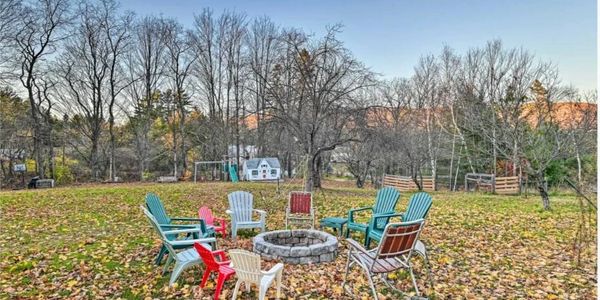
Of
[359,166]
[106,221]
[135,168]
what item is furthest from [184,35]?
[106,221]

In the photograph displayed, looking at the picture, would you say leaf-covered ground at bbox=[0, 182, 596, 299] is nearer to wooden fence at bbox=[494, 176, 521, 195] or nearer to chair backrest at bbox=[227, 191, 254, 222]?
chair backrest at bbox=[227, 191, 254, 222]

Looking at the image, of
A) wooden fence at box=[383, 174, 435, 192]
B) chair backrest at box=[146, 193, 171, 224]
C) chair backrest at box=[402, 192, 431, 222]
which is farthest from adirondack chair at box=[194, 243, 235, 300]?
wooden fence at box=[383, 174, 435, 192]

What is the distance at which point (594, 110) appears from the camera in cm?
1246

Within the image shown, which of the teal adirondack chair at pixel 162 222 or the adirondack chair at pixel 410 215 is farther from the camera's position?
the adirondack chair at pixel 410 215

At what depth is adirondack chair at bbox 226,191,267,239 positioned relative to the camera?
19.3 feet

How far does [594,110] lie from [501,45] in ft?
24.6

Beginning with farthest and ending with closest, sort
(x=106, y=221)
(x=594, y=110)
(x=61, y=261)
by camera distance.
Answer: (x=594, y=110), (x=106, y=221), (x=61, y=261)

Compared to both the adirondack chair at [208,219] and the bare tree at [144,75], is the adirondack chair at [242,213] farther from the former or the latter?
the bare tree at [144,75]

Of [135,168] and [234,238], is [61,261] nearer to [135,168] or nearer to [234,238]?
[234,238]

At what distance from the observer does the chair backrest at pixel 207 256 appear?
11.4 feet

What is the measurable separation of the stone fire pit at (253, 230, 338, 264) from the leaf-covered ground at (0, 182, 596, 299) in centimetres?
17

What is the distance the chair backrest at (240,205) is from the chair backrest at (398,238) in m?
3.16

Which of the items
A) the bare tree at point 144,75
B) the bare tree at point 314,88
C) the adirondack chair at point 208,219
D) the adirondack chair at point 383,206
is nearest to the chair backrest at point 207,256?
the adirondack chair at point 208,219

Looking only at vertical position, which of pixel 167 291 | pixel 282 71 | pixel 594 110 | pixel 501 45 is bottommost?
pixel 167 291
